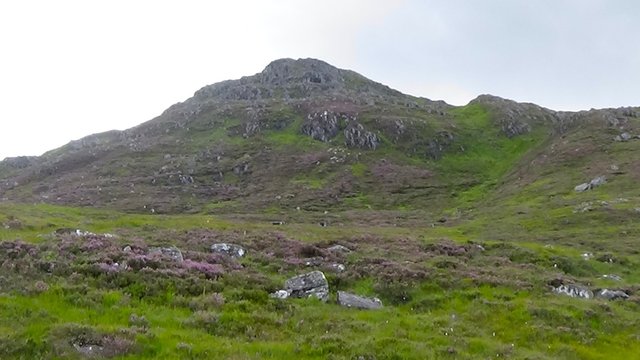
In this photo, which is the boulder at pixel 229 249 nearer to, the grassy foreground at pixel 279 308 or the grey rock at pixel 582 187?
the grassy foreground at pixel 279 308

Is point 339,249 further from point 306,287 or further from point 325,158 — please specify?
point 325,158

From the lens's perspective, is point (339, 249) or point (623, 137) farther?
point (623, 137)

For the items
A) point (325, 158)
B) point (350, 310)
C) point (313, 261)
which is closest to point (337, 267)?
point (313, 261)

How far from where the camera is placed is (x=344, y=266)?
30219 mm

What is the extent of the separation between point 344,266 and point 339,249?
5.60m

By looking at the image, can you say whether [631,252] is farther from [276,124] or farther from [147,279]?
[276,124]

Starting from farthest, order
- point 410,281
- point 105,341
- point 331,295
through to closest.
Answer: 1. point 410,281
2. point 331,295
3. point 105,341

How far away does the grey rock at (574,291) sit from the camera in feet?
95.1

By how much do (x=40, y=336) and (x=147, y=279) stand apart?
675cm

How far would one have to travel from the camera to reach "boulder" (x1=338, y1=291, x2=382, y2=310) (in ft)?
77.6

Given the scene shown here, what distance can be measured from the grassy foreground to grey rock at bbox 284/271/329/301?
57 centimetres

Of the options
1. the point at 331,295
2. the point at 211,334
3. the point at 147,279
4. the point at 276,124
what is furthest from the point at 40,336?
the point at 276,124

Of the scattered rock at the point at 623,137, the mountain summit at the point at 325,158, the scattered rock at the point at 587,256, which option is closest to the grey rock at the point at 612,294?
the scattered rock at the point at 587,256

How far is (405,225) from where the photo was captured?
6819cm
